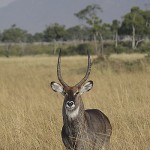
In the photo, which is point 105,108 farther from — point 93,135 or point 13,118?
point 93,135

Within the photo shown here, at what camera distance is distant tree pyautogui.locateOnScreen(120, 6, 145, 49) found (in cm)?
5297

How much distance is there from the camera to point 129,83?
11.7 meters

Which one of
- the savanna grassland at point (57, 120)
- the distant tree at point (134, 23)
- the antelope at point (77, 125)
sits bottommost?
the savanna grassland at point (57, 120)

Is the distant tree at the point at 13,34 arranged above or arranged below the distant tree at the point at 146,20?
below

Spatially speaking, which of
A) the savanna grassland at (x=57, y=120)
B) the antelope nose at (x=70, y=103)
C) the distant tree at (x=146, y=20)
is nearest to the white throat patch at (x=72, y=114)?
the antelope nose at (x=70, y=103)

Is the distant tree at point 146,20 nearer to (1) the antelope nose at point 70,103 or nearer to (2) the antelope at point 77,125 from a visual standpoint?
(2) the antelope at point 77,125

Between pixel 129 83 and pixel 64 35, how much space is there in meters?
57.1

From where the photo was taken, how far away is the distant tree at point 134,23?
53.0m

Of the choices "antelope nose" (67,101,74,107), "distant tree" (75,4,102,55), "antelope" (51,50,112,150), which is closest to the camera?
"antelope nose" (67,101,74,107)

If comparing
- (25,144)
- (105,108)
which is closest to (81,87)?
(25,144)

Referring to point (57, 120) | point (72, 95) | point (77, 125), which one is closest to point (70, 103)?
point (72, 95)

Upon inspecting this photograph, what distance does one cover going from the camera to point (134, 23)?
53375 mm

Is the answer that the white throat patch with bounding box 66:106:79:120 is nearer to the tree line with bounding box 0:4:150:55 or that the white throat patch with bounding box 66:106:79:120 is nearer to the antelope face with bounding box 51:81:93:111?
the antelope face with bounding box 51:81:93:111

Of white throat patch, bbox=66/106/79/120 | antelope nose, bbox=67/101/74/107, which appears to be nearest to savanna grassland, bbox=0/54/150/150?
white throat patch, bbox=66/106/79/120
